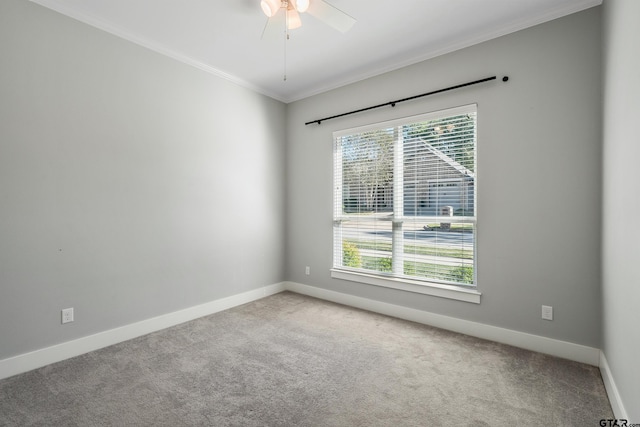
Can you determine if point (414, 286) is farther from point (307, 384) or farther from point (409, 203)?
point (307, 384)

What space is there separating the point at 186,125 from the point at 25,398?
2608 mm

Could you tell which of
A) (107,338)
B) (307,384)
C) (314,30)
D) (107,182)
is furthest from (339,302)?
(314,30)

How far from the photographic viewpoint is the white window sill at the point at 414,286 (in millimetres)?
2963

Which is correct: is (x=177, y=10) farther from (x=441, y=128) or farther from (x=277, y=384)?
(x=277, y=384)

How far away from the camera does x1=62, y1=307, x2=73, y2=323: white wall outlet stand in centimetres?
247

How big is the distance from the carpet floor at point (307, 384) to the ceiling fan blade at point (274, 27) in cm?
266

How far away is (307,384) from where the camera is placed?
6.97 ft

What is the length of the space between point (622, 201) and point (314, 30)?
8.68 ft

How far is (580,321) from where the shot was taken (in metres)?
2.43

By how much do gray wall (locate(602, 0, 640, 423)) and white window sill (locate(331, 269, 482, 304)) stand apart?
0.99 m

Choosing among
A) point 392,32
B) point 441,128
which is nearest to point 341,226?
point 441,128

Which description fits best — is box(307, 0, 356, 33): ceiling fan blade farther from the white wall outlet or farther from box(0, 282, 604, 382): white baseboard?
the white wall outlet

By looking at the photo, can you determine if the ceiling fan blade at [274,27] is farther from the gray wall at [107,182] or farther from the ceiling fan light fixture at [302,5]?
the gray wall at [107,182]

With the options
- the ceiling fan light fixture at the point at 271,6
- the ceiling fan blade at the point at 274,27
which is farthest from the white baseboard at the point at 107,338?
the ceiling fan light fixture at the point at 271,6
